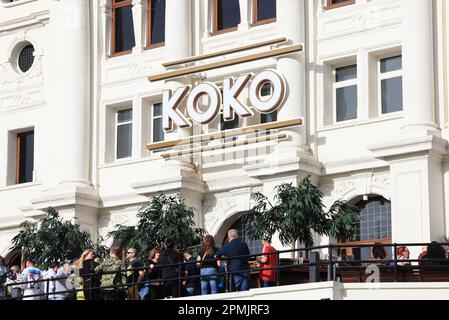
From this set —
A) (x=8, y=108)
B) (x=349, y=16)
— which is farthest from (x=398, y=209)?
(x=8, y=108)

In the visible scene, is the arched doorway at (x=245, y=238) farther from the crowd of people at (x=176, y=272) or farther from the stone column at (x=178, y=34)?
the crowd of people at (x=176, y=272)

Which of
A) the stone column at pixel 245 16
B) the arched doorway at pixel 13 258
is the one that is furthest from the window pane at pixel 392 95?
the arched doorway at pixel 13 258

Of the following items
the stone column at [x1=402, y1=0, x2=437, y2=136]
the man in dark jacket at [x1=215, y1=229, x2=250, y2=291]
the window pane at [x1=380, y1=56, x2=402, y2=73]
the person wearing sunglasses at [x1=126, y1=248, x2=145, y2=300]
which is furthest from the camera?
the window pane at [x1=380, y1=56, x2=402, y2=73]

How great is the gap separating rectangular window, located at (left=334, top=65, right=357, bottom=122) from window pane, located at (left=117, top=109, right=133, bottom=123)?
24.0 ft

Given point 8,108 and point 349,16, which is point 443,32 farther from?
point 8,108

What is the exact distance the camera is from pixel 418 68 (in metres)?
43.2

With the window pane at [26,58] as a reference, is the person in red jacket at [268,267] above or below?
below

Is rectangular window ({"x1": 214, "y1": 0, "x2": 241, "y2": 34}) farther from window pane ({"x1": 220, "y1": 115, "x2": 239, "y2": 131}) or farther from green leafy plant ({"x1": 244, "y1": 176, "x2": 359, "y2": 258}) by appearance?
green leafy plant ({"x1": 244, "y1": 176, "x2": 359, "y2": 258})

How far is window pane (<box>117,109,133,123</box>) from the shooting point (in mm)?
50562

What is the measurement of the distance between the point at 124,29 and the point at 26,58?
13.6 feet

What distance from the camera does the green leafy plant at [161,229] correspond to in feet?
142

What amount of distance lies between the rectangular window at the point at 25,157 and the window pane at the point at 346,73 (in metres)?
11.3

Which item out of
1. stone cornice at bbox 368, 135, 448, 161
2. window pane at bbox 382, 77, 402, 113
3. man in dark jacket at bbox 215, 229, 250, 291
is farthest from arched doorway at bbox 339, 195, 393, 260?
man in dark jacket at bbox 215, 229, 250, 291

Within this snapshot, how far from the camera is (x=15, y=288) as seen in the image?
39.3 metres
